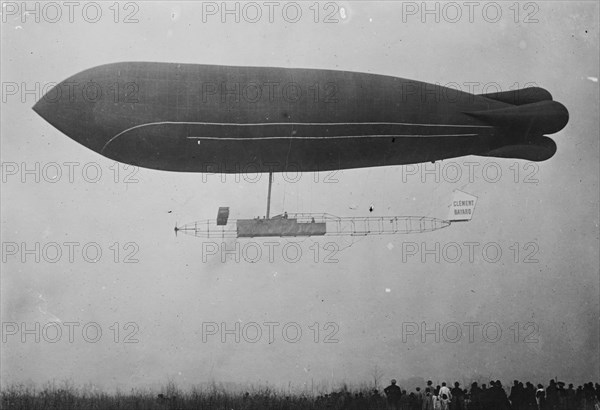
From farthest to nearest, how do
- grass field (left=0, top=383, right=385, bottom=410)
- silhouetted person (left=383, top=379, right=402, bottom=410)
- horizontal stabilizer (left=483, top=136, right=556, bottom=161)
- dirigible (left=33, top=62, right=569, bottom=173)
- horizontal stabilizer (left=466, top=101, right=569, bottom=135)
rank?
horizontal stabilizer (left=483, top=136, right=556, bottom=161) → horizontal stabilizer (left=466, top=101, right=569, bottom=135) → silhouetted person (left=383, top=379, right=402, bottom=410) → grass field (left=0, top=383, right=385, bottom=410) → dirigible (left=33, top=62, right=569, bottom=173)

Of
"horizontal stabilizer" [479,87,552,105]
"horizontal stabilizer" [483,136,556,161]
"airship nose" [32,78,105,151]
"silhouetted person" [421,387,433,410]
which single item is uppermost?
"horizontal stabilizer" [479,87,552,105]

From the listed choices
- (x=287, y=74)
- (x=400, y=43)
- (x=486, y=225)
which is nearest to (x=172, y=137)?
(x=287, y=74)

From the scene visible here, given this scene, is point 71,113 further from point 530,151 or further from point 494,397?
point 494,397

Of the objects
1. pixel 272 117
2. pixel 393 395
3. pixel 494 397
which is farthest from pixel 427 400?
pixel 272 117

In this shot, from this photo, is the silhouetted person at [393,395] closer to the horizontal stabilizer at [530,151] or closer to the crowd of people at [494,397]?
the crowd of people at [494,397]

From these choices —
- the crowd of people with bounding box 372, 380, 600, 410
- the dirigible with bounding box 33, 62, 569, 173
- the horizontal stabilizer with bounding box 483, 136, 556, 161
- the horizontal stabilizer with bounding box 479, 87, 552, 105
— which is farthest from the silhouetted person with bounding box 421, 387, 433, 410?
the horizontal stabilizer with bounding box 479, 87, 552, 105

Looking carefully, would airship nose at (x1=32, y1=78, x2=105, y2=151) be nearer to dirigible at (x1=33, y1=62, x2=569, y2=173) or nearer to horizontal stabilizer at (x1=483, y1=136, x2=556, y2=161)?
dirigible at (x1=33, y1=62, x2=569, y2=173)

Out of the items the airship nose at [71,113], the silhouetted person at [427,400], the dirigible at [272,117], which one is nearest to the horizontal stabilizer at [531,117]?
the dirigible at [272,117]
